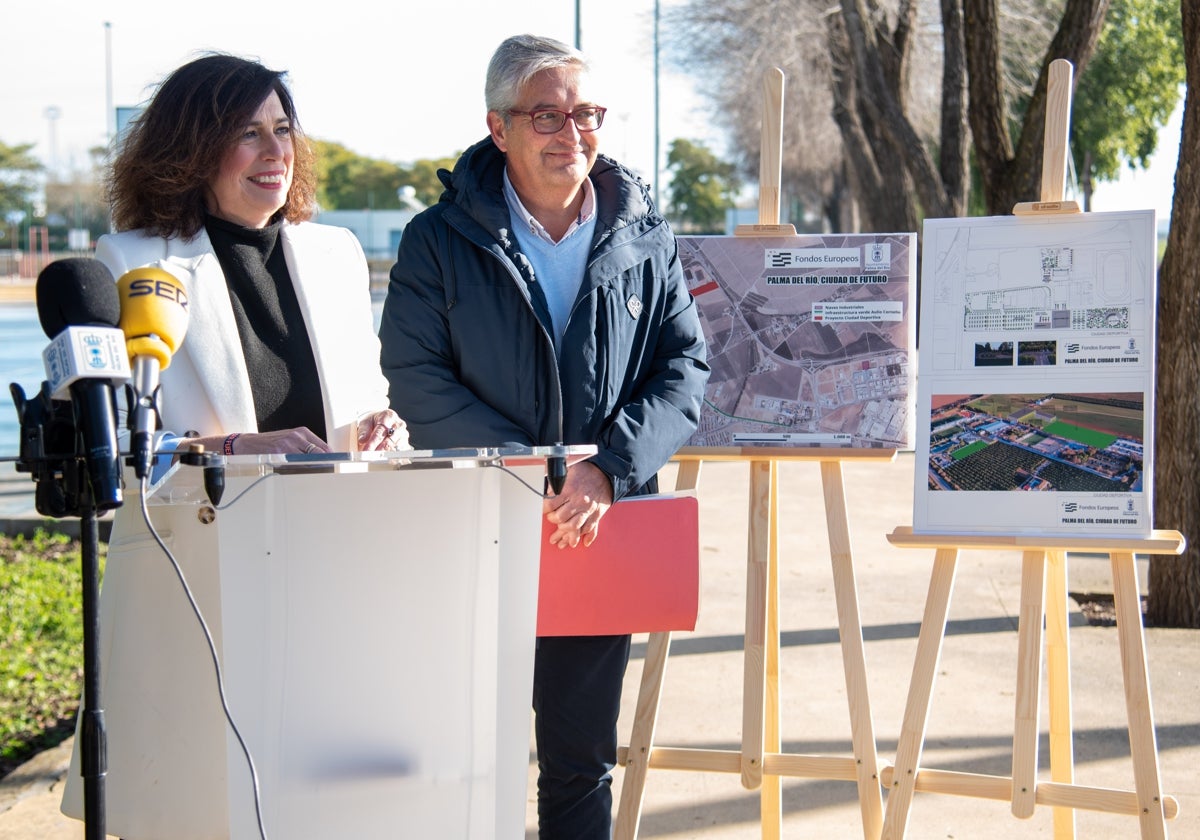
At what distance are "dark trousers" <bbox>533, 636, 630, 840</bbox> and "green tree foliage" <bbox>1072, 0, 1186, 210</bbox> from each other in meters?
26.8

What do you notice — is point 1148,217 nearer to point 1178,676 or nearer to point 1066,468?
point 1066,468

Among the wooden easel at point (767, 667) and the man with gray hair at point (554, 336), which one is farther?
the wooden easel at point (767, 667)

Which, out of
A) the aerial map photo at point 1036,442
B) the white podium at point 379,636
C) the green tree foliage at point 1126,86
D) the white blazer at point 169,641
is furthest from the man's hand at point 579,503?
the green tree foliage at point 1126,86

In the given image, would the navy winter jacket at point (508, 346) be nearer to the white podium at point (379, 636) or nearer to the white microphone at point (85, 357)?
the white podium at point (379, 636)

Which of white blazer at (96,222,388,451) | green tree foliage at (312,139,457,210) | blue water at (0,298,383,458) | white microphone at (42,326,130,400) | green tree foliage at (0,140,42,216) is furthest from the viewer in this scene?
green tree foliage at (312,139,457,210)

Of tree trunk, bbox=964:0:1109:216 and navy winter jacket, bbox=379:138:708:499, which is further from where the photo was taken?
tree trunk, bbox=964:0:1109:216

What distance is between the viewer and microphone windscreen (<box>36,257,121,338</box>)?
1.57m

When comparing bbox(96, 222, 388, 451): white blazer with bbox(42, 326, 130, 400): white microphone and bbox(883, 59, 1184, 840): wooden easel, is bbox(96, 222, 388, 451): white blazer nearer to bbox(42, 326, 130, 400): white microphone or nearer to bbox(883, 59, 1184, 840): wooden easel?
bbox(42, 326, 130, 400): white microphone

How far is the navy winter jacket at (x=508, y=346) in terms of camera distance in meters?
2.65

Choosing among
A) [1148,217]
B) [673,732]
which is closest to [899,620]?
[673,732]

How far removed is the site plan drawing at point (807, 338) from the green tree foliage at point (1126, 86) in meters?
25.6

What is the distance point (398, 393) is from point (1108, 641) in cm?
404

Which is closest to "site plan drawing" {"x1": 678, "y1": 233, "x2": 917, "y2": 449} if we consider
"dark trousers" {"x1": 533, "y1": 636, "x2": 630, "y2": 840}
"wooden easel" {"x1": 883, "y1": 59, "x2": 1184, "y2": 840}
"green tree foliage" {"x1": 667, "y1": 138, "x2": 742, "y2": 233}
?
"wooden easel" {"x1": 883, "y1": 59, "x2": 1184, "y2": 840}

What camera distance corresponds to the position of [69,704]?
4750 millimetres
